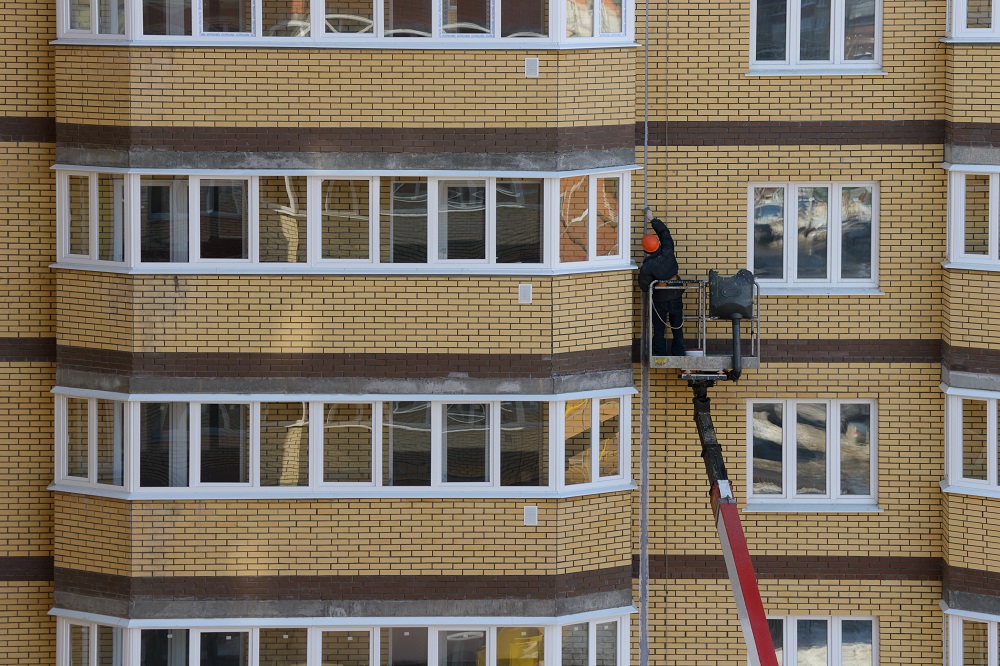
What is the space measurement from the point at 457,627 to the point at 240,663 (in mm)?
3011

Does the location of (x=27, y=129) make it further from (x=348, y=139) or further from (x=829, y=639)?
(x=829, y=639)

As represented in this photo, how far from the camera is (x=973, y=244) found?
800 inches

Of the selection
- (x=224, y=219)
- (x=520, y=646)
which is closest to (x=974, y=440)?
(x=520, y=646)

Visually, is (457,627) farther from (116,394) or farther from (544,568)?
(116,394)

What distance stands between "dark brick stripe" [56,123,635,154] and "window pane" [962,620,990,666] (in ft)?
28.3

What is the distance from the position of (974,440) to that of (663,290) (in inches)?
189

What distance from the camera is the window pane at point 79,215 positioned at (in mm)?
20016

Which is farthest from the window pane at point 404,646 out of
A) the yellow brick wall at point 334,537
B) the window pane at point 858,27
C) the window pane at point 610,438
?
the window pane at point 858,27

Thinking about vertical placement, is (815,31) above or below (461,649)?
above

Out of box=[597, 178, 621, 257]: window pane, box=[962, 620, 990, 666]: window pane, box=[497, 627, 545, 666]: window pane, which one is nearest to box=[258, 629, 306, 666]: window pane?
box=[497, 627, 545, 666]: window pane

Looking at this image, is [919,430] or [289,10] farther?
[919,430]

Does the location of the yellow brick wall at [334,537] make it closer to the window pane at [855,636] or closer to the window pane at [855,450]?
the window pane at [855,450]

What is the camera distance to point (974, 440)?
20484 mm

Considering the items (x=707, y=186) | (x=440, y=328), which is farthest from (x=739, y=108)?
(x=440, y=328)
